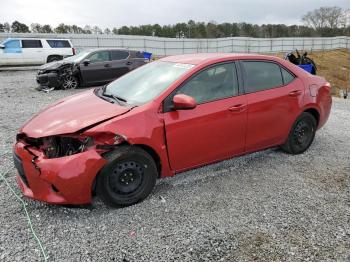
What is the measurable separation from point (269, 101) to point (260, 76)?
372 millimetres

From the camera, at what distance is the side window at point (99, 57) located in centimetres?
1194

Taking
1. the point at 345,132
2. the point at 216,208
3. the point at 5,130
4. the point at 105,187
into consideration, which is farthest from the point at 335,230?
the point at 5,130

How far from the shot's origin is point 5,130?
21.8 ft

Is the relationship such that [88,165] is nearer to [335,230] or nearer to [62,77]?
[335,230]

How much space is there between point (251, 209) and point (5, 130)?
517cm

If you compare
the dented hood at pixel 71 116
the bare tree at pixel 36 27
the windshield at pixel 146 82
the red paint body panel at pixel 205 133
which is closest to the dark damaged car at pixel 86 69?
the windshield at pixel 146 82

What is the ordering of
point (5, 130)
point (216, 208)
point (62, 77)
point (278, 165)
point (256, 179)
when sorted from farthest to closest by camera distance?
point (62, 77), point (5, 130), point (278, 165), point (256, 179), point (216, 208)

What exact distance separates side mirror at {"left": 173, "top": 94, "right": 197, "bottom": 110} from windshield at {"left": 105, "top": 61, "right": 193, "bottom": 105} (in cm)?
28

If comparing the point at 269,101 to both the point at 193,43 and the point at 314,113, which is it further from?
the point at 193,43

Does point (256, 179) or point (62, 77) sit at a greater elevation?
point (62, 77)

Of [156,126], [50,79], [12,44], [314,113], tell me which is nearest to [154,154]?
[156,126]

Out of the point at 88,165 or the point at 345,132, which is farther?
the point at 345,132

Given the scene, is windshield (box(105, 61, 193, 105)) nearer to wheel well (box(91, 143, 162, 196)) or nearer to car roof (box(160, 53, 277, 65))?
car roof (box(160, 53, 277, 65))

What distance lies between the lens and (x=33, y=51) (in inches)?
710
